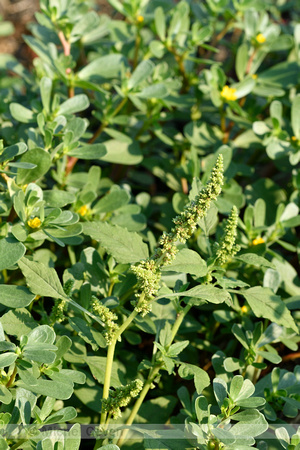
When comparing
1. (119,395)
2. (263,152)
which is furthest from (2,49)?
(119,395)

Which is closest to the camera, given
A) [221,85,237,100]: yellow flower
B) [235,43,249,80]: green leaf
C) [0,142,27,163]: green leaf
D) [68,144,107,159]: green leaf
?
[0,142,27,163]: green leaf

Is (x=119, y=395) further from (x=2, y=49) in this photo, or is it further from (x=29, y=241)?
(x=2, y=49)

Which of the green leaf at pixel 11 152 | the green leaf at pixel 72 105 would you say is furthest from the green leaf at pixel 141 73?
the green leaf at pixel 11 152

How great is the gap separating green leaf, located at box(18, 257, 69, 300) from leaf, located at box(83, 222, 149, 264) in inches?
5.2

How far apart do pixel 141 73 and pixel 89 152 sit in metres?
0.39

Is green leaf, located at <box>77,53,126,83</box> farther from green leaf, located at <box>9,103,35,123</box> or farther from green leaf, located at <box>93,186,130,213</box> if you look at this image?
green leaf, located at <box>93,186,130,213</box>

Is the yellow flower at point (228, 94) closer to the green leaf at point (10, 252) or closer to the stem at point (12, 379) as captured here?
the green leaf at point (10, 252)

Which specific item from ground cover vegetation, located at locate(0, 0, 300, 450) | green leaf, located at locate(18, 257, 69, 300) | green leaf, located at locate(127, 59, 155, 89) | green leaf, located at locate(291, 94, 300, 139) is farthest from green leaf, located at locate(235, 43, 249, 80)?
green leaf, located at locate(18, 257, 69, 300)

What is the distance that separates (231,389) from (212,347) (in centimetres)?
38

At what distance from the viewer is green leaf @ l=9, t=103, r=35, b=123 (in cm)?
147

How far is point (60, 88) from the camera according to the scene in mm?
1863

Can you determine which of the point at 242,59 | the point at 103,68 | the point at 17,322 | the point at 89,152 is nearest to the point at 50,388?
the point at 17,322

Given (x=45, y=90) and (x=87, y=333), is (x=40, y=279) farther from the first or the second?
(x=45, y=90)

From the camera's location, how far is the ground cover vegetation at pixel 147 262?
105 centimetres
